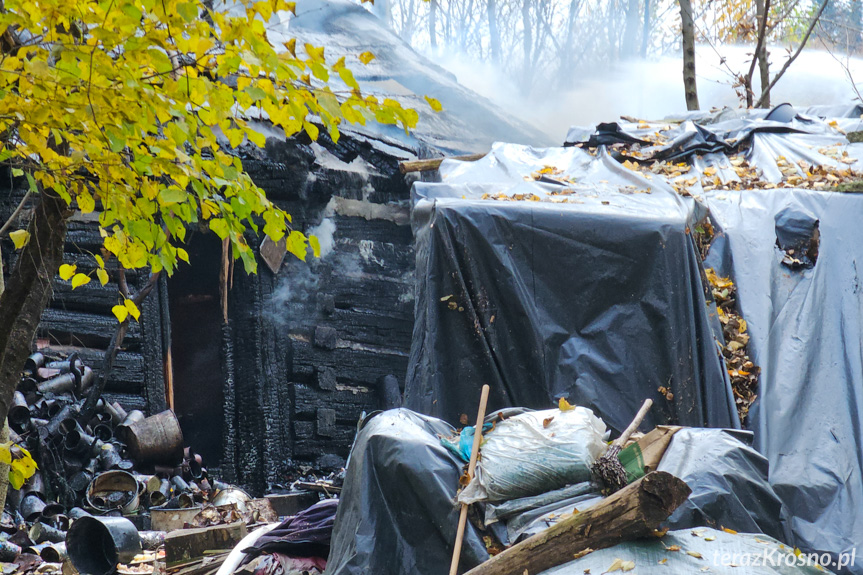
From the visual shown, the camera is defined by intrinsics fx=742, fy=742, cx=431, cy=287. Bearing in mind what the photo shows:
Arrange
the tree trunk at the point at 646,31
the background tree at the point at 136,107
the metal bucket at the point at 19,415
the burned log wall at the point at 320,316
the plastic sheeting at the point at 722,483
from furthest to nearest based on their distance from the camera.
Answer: the tree trunk at the point at 646,31 → the burned log wall at the point at 320,316 → the metal bucket at the point at 19,415 → the plastic sheeting at the point at 722,483 → the background tree at the point at 136,107

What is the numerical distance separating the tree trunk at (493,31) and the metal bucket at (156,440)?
18136 mm

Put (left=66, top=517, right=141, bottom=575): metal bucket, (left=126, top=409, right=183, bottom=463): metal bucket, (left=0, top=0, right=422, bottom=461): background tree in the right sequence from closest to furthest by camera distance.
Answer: (left=0, top=0, right=422, bottom=461): background tree → (left=66, top=517, right=141, bottom=575): metal bucket → (left=126, top=409, right=183, bottom=463): metal bucket

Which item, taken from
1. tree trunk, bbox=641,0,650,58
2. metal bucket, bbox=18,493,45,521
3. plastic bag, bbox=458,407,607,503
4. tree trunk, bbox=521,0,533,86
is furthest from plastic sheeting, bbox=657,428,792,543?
tree trunk, bbox=641,0,650,58

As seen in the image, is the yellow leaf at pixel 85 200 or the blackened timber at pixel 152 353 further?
the blackened timber at pixel 152 353

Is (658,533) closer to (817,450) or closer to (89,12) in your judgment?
(817,450)

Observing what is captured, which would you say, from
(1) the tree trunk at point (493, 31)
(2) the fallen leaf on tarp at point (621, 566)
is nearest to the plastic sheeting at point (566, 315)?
(2) the fallen leaf on tarp at point (621, 566)

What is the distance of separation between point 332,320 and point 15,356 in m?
5.67

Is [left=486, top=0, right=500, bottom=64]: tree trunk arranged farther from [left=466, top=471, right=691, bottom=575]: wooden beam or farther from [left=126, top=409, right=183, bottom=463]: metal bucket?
[left=466, top=471, right=691, bottom=575]: wooden beam

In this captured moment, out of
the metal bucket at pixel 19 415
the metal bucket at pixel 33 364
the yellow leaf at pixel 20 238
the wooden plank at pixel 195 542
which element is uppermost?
the yellow leaf at pixel 20 238

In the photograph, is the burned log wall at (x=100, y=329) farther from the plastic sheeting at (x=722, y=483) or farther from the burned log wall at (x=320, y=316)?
the plastic sheeting at (x=722, y=483)

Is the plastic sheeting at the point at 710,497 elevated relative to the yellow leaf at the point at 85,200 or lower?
lower

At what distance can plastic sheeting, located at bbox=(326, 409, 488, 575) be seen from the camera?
3.42 meters

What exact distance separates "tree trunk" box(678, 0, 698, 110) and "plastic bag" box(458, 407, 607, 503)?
7938 mm

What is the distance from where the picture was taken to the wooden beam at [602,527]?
2779mm
